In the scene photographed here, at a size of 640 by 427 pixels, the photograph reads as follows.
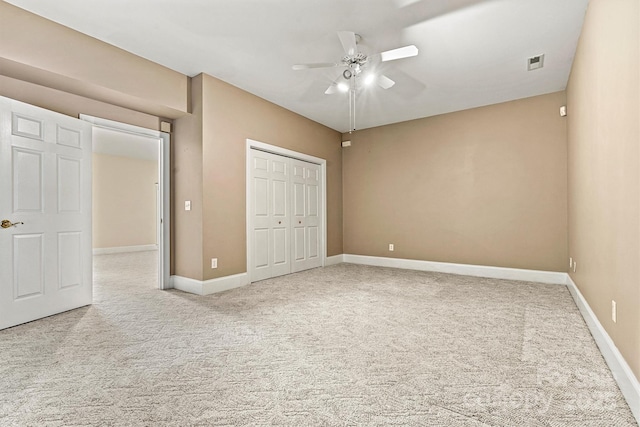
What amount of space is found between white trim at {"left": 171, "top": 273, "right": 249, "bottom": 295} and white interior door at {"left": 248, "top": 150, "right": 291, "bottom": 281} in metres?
0.34

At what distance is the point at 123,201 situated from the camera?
29.0 feet

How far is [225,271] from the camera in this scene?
14.0 ft

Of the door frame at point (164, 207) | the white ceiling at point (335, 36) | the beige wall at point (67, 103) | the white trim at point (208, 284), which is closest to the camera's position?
the white ceiling at point (335, 36)

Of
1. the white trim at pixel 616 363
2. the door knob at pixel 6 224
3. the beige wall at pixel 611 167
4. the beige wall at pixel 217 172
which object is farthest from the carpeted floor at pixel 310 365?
the door knob at pixel 6 224

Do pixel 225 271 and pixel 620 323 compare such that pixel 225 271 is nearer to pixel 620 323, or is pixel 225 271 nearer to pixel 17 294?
pixel 17 294

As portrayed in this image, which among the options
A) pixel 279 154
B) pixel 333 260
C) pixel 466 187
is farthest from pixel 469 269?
pixel 279 154

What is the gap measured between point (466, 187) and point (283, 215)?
3.13m

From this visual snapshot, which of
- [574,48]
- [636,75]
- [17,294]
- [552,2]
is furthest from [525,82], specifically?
[17,294]

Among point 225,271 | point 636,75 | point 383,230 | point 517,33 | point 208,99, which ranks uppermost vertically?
point 517,33

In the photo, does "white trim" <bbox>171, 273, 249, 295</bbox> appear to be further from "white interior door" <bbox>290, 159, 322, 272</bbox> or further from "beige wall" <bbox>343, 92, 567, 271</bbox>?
"beige wall" <bbox>343, 92, 567, 271</bbox>

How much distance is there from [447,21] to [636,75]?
1772 millimetres

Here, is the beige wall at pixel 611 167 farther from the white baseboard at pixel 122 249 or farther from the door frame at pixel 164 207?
the white baseboard at pixel 122 249

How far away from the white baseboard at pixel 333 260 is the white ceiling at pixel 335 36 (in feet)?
10.5

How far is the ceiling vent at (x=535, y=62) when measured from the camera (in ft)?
11.7
